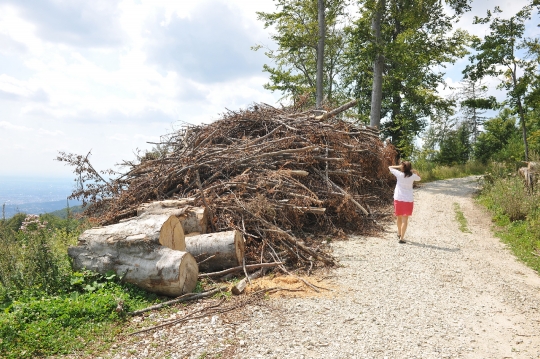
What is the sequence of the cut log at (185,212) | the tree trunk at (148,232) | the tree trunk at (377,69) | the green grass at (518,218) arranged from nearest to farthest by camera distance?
the tree trunk at (148,232)
the cut log at (185,212)
the green grass at (518,218)
the tree trunk at (377,69)

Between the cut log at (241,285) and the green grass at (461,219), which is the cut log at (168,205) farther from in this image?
the green grass at (461,219)

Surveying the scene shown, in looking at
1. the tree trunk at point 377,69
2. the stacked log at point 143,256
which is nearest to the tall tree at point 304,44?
the tree trunk at point 377,69

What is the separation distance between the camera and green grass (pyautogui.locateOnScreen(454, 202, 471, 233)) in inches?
414

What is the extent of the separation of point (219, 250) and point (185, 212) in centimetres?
129

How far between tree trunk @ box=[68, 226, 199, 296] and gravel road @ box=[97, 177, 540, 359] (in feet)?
2.00

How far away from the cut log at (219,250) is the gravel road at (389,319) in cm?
145

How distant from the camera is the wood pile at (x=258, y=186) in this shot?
7.76 metres

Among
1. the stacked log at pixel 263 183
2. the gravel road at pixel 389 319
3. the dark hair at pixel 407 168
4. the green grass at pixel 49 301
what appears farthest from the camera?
the dark hair at pixel 407 168

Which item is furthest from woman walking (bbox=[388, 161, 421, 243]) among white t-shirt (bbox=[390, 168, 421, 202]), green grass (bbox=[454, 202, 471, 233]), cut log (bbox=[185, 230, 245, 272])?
cut log (bbox=[185, 230, 245, 272])

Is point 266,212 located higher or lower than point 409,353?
higher

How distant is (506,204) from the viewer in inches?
442

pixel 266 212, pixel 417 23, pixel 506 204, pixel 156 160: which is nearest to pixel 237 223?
pixel 266 212

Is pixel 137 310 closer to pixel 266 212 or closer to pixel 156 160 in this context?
pixel 266 212

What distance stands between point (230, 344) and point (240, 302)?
113 cm
